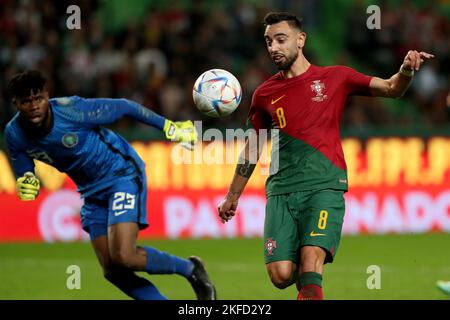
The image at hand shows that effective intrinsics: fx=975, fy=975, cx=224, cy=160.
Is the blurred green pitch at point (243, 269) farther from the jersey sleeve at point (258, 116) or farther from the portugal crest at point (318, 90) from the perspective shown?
the portugal crest at point (318, 90)

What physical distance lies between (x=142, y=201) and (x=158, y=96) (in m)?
7.56

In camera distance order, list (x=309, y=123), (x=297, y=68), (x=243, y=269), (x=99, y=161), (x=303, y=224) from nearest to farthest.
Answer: (x=303, y=224)
(x=309, y=123)
(x=297, y=68)
(x=99, y=161)
(x=243, y=269)

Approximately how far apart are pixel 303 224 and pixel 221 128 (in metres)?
7.50

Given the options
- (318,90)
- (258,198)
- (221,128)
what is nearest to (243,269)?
(258,198)

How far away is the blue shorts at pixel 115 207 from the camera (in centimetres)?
736

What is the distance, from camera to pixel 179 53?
51.2ft

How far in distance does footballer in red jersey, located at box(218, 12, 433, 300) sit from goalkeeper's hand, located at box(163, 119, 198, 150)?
613 millimetres

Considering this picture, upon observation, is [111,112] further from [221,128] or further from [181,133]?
[221,128]

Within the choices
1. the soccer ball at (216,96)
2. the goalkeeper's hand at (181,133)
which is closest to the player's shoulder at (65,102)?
the goalkeeper's hand at (181,133)

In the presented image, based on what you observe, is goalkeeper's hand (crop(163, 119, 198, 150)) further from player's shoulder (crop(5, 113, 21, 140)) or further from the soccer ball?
player's shoulder (crop(5, 113, 21, 140))

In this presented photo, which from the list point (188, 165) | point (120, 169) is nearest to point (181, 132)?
point (120, 169)

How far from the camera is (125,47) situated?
15555 millimetres

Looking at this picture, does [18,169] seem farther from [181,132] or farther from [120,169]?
[181,132]

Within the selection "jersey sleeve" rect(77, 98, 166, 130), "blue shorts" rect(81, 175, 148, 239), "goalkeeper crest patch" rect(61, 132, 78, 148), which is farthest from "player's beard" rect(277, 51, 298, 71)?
"goalkeeper crest patch" rect(61, 132, 78, 148)
